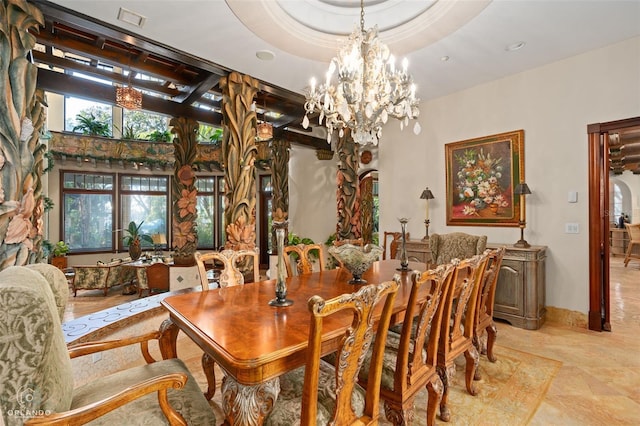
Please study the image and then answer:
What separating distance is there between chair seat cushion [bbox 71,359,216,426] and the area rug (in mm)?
741

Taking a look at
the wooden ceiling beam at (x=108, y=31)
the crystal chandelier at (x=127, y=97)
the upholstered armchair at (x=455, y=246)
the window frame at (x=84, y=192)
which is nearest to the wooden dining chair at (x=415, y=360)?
the upholstered armchair at (x=455, y=246)

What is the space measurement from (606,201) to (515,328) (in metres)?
1.71

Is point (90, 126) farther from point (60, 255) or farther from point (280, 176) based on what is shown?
point (280, 176)

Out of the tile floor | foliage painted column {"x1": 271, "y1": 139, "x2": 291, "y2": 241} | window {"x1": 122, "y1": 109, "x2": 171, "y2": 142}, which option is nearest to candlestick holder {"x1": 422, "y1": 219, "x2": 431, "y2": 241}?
the tile floor

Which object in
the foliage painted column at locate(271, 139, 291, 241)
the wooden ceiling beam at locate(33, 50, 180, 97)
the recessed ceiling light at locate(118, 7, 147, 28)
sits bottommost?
the foliage painted column at locate(271, 139, 291, 241)

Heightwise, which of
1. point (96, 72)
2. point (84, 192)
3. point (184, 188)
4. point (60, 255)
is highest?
point (96, 72)

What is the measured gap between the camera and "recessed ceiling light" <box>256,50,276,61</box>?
316 cm

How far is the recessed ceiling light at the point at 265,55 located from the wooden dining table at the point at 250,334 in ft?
7.92

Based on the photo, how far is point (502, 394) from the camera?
2.13 meters

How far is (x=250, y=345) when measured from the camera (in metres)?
1.17

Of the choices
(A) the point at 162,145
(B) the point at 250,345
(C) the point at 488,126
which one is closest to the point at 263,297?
(B) the point at 250,345

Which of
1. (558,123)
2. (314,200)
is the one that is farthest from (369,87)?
(314,200)

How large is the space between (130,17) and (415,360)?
3285 millimetres

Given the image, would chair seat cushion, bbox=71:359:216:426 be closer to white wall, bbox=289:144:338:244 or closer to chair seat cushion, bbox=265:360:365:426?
chair seat cushion, bbox=265:360:365:426
